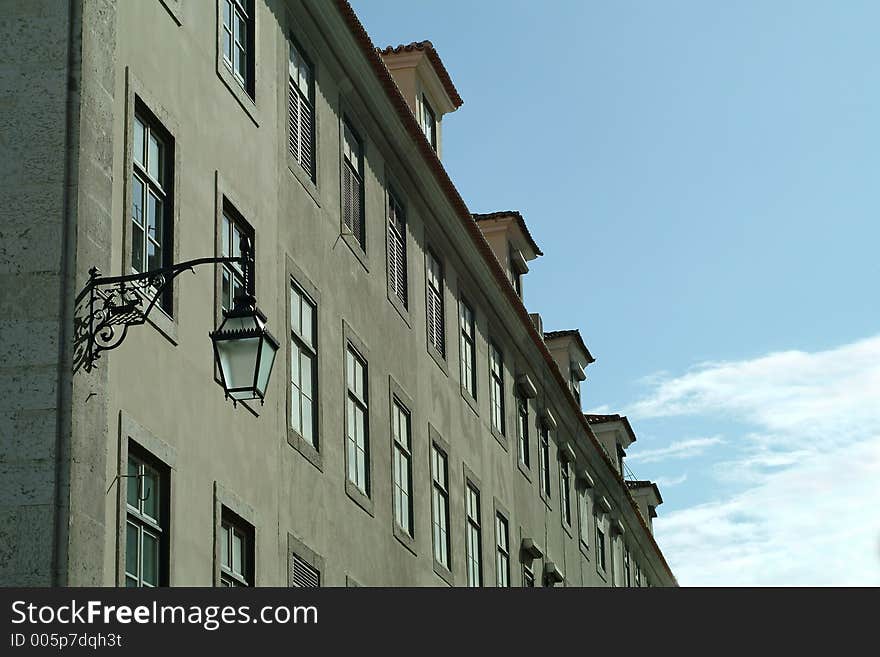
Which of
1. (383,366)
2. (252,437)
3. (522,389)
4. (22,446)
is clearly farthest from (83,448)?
(522,389)

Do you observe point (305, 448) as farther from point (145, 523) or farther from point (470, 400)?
point (470, 400)

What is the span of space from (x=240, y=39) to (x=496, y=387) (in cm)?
1139

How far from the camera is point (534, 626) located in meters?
11.7

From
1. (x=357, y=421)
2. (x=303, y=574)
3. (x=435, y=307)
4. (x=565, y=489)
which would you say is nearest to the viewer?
(x=303, y=574)

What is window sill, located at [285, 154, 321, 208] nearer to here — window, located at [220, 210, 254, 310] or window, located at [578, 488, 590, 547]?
window, located at [220, 210, 254, 310]

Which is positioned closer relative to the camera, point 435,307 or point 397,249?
point 397,249

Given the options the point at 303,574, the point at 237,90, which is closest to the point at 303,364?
the point at 303,574

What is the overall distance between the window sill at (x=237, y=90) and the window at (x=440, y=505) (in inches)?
271

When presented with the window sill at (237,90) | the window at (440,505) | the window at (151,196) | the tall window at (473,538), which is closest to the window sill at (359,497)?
the window at (440,505)

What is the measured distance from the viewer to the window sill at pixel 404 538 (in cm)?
2008

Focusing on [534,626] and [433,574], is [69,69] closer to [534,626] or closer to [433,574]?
[534,626]

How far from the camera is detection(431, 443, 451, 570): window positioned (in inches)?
875

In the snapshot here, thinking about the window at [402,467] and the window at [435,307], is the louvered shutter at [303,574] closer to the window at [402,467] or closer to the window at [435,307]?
the window at [402,467]

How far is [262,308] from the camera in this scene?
1623cm
